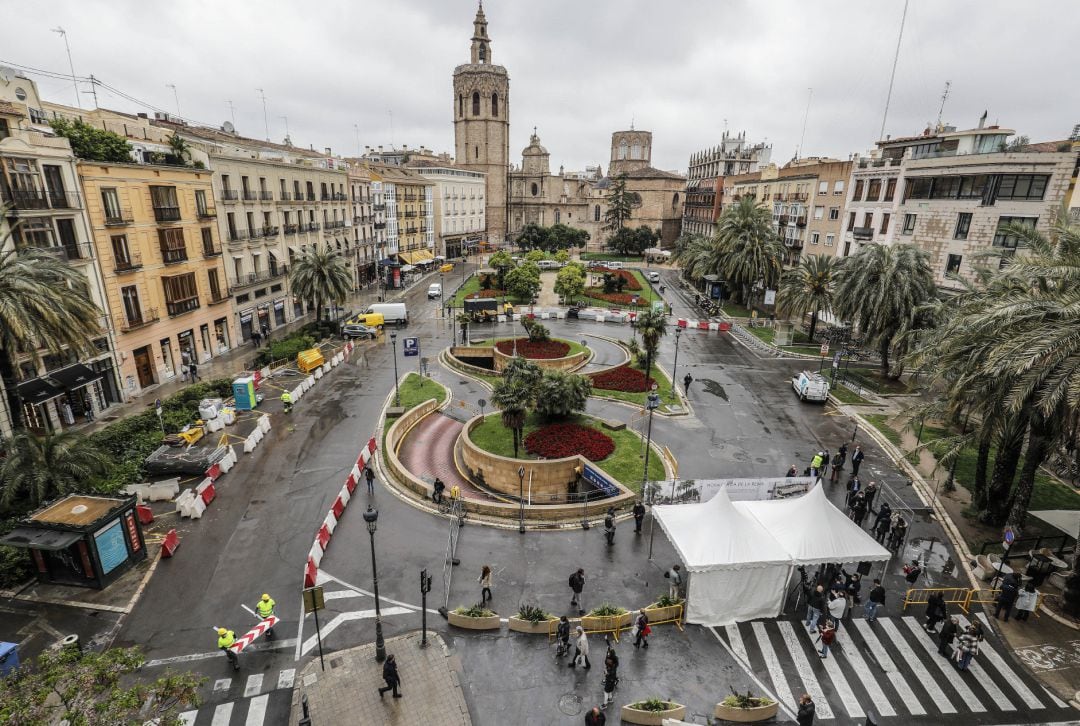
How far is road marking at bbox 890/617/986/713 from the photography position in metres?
13.0

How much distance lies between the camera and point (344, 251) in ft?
199

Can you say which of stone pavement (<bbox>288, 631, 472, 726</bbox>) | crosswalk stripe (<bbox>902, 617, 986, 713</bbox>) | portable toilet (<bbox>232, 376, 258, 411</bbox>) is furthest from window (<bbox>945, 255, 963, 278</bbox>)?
portable toilet (<bbox>232, 376, 258, 411</bbox>)

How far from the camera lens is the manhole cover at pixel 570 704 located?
12.6 meters

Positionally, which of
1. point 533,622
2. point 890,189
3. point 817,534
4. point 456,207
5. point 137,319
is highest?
point 890,189

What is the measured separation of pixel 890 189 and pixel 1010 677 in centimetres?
4354

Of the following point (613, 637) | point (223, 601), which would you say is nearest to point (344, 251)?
point (223, 601)

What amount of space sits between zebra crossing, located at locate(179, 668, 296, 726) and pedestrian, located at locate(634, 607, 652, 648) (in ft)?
28.2

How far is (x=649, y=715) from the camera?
12172 mm

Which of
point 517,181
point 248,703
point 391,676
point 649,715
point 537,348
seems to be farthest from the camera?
point 517,181

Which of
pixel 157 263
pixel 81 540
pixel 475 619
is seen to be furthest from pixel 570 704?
pixel 157 263

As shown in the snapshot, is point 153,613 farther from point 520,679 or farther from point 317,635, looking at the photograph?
point 520,679

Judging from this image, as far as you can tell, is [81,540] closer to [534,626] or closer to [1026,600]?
[534,626]

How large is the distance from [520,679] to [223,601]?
358 inches

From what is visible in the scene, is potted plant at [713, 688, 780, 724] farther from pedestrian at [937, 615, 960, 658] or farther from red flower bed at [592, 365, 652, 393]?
red flower bed at [592, 365, 652, 393]
